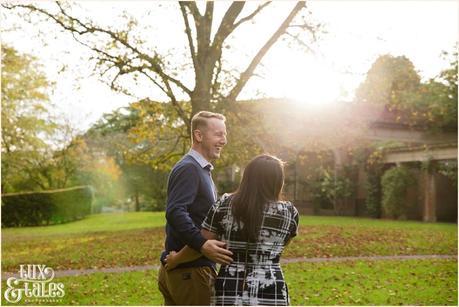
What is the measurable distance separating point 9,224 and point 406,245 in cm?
2017

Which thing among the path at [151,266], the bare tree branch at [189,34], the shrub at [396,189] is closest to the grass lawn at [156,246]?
the path at [151,266]

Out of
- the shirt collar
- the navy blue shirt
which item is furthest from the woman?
the shirt collar

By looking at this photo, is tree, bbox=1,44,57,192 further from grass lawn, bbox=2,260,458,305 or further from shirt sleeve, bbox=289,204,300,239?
shirt sleeve, bbox=289,204,300,239

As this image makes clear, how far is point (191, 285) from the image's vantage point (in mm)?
3291

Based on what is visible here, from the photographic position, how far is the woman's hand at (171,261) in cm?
327

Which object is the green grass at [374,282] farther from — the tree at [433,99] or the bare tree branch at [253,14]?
the tree at [433,99]

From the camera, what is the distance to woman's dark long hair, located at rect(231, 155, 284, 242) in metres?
2.90

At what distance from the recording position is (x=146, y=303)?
8.31m

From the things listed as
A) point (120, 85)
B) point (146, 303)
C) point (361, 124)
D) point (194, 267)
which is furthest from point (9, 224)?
point (194, 267)

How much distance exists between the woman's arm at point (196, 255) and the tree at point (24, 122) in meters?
20.1

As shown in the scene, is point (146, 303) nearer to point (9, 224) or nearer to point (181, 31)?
point (181, 31)

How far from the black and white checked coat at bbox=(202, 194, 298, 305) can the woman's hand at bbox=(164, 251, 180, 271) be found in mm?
330

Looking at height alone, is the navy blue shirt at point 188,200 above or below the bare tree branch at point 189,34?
below

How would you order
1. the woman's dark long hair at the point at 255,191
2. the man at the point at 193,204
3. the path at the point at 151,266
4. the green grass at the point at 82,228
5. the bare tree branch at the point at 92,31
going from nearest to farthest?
the woman's dark long hair at the point at 255,191
the man at the point at 193,204
the path at the point at 151,266
the bare tree branch at the point at 92,31
the green grass at the point at 82,228
